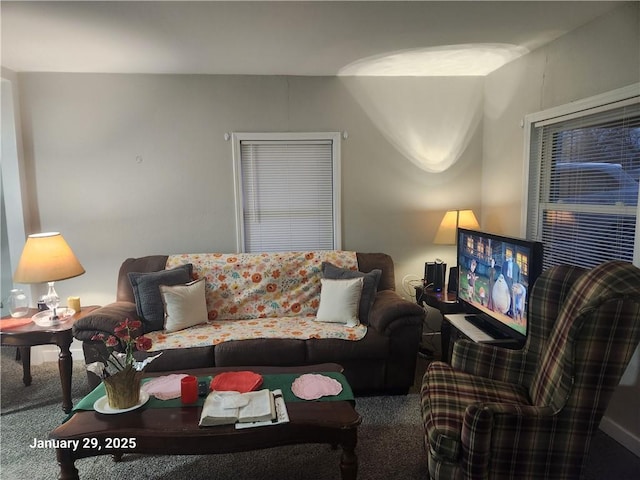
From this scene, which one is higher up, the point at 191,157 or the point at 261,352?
the point at 191,157

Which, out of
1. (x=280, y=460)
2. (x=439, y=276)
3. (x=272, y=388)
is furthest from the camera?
(x=439, y=276)

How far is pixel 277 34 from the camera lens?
252 centimetres

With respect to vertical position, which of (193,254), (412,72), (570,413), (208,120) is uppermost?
(412,72)

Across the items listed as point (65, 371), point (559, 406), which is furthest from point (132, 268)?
point (559, 406)

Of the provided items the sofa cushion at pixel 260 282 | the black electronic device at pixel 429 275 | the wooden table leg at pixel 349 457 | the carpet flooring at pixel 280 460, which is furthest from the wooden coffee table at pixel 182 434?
the black electronic device at pixel 429 275

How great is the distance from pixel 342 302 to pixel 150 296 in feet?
4.81

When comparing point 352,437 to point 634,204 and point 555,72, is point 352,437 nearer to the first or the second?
point 634,204

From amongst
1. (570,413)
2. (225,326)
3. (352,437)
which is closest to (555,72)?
(570,413)

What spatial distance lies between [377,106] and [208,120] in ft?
5.09

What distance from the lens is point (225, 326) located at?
3.01m

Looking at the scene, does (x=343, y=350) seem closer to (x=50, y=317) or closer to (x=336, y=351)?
(x=336, y=351)

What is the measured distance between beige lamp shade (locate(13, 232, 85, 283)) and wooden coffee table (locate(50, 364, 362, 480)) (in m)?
1.30

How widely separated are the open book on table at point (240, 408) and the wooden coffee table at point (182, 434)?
3 cm

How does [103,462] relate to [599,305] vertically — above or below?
below
